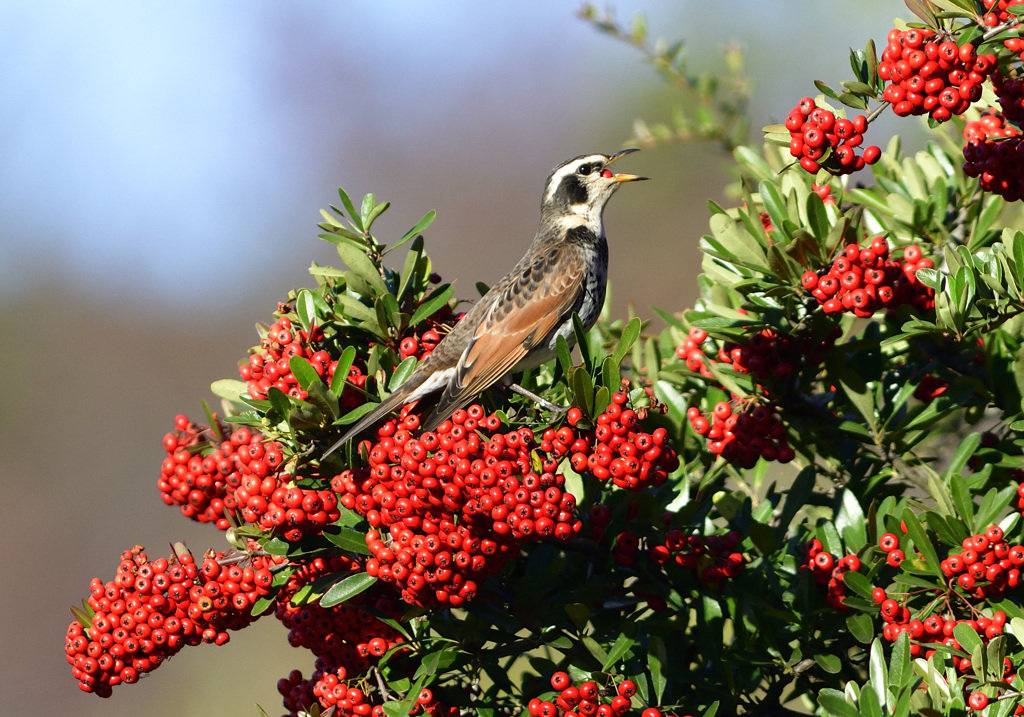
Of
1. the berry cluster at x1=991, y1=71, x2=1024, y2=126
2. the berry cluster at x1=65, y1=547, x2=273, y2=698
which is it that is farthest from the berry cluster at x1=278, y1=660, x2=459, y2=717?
the berry cluster at x1=991, y1=71, x2=1024, y2=126

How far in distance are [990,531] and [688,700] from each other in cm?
110

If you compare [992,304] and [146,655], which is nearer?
[992,304]

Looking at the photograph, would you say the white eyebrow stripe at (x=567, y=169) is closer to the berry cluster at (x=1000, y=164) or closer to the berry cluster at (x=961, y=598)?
the berry cluster at (x=1000, y=164)

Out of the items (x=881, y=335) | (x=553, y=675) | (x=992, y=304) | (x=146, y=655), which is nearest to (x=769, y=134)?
(x=992, y=304)

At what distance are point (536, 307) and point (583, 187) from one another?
1492 mm

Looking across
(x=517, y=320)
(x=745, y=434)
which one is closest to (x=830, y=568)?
(x=745, y=434)

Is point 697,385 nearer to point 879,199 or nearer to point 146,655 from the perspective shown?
point 879,199

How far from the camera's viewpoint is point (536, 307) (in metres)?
4.66

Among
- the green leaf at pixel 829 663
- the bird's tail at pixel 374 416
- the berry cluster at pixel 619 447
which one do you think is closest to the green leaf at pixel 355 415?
the bird's tail at pixel 374 416

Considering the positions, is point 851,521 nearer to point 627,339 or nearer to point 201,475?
point 627,339

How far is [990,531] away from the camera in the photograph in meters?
2.57

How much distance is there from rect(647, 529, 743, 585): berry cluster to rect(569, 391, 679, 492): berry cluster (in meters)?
0.41

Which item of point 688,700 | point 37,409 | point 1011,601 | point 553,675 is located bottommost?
point 1011,601

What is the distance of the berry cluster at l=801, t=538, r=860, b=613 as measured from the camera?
287 cm
